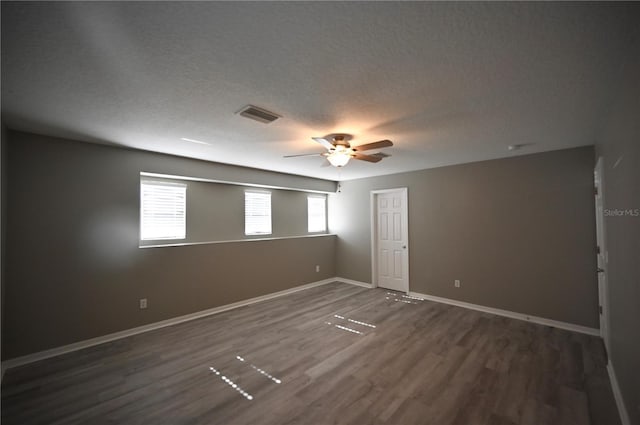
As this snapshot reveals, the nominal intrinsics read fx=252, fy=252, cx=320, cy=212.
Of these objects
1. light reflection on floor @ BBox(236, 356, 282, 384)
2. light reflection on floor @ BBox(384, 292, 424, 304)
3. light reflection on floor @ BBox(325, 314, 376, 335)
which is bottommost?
light reflection on floor @ BBox(384, 292, 424, 304)

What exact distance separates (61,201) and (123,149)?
92cm

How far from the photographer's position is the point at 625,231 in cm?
169

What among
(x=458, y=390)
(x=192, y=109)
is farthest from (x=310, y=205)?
(x=458, y=390)

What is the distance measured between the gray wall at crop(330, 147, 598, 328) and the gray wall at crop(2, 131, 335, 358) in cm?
381

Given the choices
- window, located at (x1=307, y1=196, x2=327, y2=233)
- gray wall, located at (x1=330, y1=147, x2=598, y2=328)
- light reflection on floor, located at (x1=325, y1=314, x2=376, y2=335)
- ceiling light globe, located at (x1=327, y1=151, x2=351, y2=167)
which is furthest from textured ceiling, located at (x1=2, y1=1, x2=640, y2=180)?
window, located at (x1=307, y1=196, x2=327, y2=233)

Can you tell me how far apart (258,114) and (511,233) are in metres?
4.07

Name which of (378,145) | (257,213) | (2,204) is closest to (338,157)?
(378,145)

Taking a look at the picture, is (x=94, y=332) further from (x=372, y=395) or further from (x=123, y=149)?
(x=372, y=395)

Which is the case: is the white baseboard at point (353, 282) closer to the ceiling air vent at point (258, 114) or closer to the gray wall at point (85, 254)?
the gray wall at point (85, 254)

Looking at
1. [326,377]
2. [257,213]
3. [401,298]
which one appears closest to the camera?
[326,377]

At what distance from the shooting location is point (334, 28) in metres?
1.28

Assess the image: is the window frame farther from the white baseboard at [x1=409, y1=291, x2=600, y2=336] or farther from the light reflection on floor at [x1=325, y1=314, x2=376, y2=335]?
the white baseboard at [x1=409, y1=291, x2=600, y2=336]

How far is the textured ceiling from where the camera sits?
3.92 ft

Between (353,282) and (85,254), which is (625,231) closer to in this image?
(353,282)
